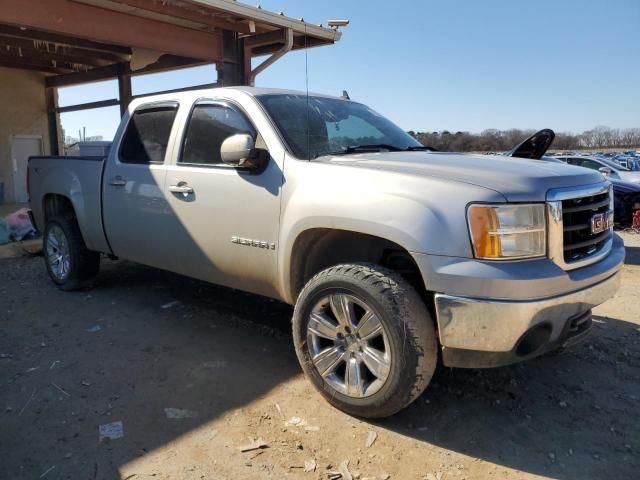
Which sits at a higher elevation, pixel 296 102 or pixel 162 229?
pixel 296 102

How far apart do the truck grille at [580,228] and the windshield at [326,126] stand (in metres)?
1.49

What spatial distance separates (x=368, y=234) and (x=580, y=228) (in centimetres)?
117

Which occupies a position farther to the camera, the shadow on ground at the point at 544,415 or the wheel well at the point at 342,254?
the wheel well at the point at 342,254

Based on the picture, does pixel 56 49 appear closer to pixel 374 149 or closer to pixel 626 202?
pixel 374 149

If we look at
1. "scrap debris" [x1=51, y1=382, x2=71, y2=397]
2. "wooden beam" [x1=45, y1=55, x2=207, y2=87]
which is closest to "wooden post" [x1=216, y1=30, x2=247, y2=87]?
"wooden beam" [x1=45, y1=55, x2=207, y2=87]

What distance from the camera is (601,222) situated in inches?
126

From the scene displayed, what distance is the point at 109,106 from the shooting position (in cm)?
1371

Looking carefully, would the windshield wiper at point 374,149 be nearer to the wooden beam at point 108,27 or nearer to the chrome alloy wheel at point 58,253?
the chrome alloy wheel at point 58,253

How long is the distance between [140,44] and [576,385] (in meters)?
7.94

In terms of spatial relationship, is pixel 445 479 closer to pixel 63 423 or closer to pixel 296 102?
pixel 63 423

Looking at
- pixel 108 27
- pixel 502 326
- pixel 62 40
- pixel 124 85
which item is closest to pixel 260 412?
pixel 502 326

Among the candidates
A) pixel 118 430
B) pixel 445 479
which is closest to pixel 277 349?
pixel 118 430

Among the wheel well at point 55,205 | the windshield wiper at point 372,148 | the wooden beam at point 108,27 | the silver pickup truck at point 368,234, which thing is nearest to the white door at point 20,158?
the wooden beam at point 108,27

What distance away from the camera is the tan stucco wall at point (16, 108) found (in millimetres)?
14597
